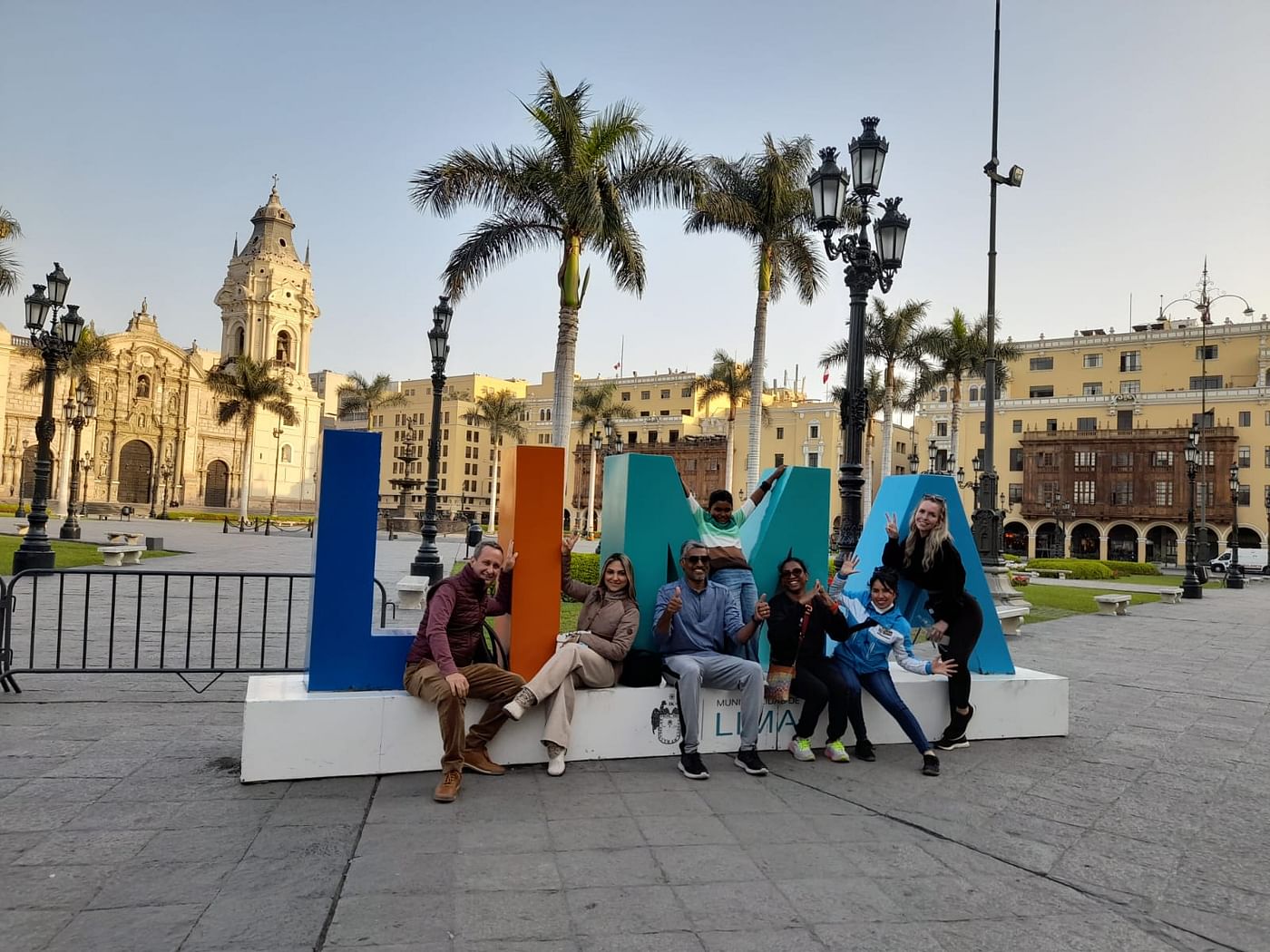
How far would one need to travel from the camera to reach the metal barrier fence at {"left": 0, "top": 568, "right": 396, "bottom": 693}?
686cm

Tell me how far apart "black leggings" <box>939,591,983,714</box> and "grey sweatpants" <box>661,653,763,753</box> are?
5.12ft

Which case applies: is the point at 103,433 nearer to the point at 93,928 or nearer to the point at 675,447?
the point at 675,447

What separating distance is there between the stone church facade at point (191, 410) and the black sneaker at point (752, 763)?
5413 centimetres

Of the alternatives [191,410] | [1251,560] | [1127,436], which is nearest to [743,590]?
[1251,560]

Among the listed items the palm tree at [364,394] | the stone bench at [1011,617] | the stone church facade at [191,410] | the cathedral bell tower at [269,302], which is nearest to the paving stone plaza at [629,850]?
the stone bench at [1011,617]

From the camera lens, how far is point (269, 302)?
254ft

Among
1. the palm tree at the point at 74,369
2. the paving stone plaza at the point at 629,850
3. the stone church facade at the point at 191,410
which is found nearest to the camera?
the paving stone plaza at the point at 629,850

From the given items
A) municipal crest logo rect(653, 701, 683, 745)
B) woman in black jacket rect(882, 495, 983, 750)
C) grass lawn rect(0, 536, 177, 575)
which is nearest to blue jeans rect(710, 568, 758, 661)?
municipal crest logo rect(653, 701, 683, 745)

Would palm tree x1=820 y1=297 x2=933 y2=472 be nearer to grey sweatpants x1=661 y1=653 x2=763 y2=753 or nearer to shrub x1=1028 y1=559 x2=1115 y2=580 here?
shrub x1=1028 y1=559 x2=1115 y2=580

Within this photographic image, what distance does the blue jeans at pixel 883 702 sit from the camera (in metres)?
5.76

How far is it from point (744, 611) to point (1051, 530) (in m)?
61.3

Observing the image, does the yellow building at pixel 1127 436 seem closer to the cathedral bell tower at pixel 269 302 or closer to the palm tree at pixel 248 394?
the palm tree at pixel 248 394

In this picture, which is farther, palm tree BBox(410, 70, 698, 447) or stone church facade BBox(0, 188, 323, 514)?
stone church facade BBox(0, 188, 323, 514)

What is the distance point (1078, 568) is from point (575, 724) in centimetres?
3282
